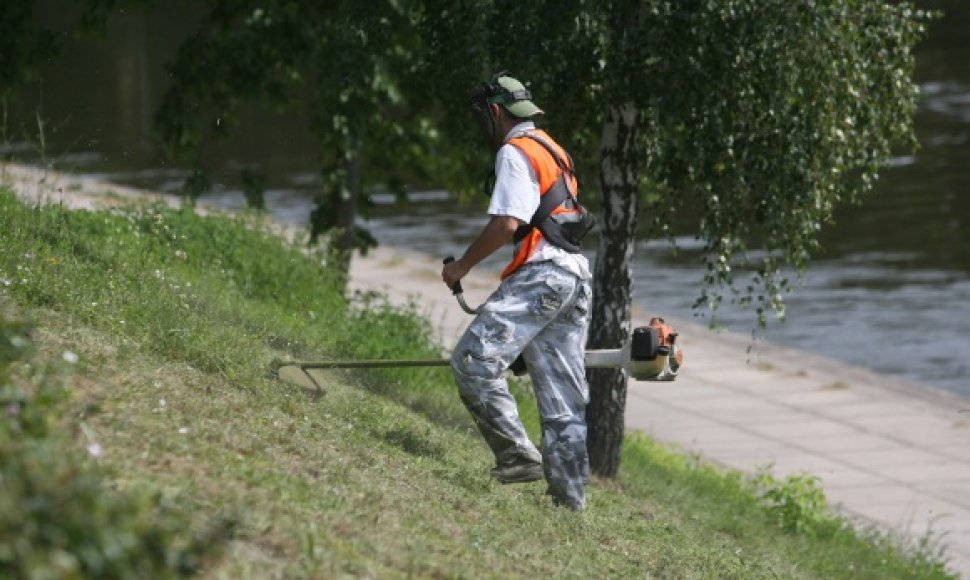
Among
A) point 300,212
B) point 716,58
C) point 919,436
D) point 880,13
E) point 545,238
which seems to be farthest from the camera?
point 300,212

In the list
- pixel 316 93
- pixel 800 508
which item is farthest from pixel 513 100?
pixel 316 93

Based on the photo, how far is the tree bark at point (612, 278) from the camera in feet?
30.7

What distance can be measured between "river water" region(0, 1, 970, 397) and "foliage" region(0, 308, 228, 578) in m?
4.72

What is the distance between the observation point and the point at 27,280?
7355mm

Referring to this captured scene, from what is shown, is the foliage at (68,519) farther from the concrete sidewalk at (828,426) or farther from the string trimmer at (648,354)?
the concrete sidewalk at (828,426)

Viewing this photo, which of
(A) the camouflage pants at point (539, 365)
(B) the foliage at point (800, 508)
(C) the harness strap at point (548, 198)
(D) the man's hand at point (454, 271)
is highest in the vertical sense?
(C) the harness strap at point (548, 198)

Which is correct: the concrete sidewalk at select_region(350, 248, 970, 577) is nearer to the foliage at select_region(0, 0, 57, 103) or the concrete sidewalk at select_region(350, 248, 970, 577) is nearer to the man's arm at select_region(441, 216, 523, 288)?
the foliage at select_region(0, 0, 57, 103)

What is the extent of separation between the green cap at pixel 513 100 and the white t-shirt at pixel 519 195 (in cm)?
17

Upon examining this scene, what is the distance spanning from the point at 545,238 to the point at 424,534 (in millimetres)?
1843

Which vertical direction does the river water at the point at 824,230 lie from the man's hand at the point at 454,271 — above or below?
below

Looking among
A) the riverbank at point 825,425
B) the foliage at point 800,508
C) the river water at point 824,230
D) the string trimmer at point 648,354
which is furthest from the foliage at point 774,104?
the riverbank at point 825,425

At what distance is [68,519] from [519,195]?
11.2ft

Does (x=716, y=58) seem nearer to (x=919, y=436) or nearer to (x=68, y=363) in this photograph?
(x=68, y=363)

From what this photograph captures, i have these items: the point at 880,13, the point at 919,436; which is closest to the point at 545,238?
the point at 880,13
